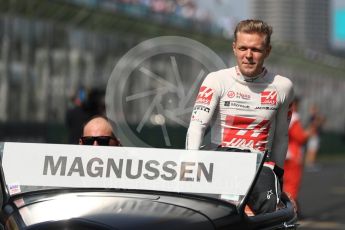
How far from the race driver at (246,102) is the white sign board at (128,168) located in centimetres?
56

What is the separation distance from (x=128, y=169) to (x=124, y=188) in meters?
0.11

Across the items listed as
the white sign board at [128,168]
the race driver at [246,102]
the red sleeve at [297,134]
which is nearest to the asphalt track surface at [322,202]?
the red sleeve at [297,134]

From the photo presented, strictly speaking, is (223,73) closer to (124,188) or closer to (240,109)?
(240,109)

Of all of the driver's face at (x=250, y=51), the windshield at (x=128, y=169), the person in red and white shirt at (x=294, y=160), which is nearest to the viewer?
A: the windshield at (x=128, y=169)

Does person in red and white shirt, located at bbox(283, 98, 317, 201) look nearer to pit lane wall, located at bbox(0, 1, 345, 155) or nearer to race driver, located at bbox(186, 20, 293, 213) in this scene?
race driver, located at bbox(186, 20, 293, 213)

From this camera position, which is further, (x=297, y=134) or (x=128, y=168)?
(x=297, y=134)

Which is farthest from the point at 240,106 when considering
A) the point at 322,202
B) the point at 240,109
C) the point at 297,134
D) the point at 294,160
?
the point at 322,202

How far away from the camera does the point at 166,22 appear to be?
43406 millimetres

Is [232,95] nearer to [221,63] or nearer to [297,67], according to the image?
[221,63]

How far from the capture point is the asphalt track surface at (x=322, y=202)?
12102 millimetres

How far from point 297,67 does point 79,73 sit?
23.0m

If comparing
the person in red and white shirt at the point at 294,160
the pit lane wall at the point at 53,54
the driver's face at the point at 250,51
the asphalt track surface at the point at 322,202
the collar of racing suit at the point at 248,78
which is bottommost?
the asphalt track surface at the point at 322,202

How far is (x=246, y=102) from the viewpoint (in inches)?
190

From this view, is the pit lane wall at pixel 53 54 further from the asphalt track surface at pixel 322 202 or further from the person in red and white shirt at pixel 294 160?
the person in red and white shirt at pixel 294 160
